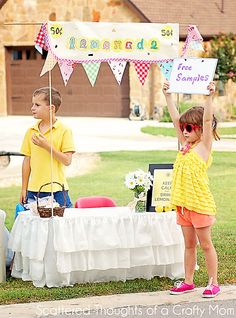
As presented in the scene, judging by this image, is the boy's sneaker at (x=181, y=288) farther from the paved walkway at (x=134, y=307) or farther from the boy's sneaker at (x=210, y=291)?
the boy's sneaker at (x=210, y=291)

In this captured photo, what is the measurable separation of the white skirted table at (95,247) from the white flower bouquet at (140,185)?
131 millimetres

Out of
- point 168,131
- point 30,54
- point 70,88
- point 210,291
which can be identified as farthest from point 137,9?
point 210,291

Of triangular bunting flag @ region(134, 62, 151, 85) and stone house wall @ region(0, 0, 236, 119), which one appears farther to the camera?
stone house wall @ region(0, 0, 236, 119)

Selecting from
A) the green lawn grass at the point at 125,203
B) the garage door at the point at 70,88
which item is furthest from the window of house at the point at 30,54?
the green lawn grass at the point at 125,203

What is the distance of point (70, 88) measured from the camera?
1163 inches

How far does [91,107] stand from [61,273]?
22473 mm

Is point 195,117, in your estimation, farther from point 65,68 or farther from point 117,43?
point 65,68

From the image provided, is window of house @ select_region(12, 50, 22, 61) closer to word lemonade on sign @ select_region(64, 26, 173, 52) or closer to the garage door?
the garage door

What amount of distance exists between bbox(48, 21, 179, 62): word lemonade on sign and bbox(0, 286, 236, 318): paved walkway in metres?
2.03

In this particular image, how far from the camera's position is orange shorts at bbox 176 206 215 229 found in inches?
256

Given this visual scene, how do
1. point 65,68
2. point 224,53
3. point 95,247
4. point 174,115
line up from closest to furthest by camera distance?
point 174,115
point 95,247
point 65,68
point 224,53

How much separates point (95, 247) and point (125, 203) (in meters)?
4.80

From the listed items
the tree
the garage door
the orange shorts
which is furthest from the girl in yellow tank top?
the garage door

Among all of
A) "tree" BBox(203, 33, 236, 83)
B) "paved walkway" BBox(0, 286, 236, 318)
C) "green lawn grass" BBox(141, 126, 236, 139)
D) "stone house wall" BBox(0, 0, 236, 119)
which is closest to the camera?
"paved walkway" BBox(0, 286, 236, 318)
